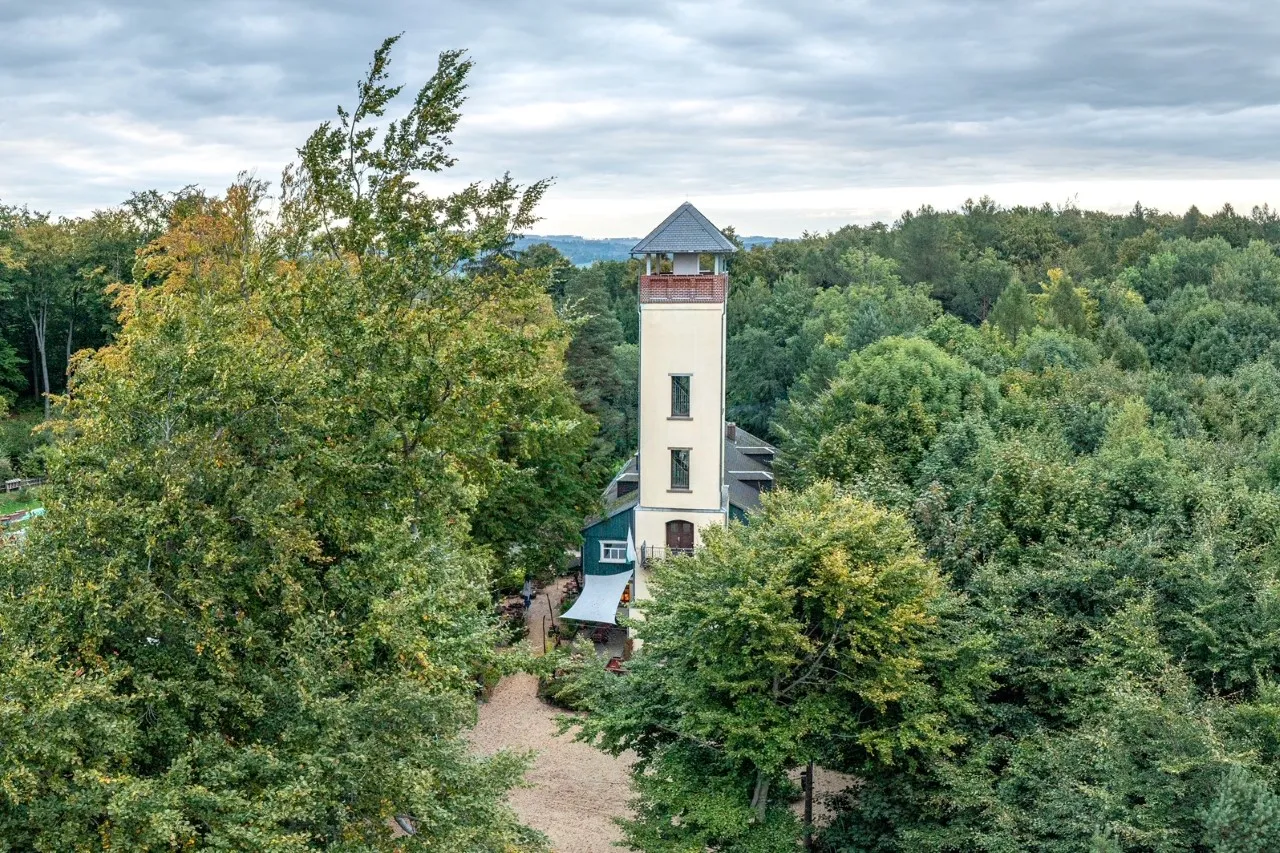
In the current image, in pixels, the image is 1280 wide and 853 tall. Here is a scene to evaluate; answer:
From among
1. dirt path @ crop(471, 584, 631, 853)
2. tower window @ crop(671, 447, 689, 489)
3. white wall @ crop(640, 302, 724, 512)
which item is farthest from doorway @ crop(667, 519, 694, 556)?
dirt path @ crop(471, 584, 631, 853)

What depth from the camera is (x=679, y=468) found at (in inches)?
1075

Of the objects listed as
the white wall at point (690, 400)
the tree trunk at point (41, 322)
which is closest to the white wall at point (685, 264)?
the white wall at point (690, 400)

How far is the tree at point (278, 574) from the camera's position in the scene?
28.9ft

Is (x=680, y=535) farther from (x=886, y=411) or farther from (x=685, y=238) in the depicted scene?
(x=685, y=238)

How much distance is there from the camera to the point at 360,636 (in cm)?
1041

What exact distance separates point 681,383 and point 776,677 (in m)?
12.3

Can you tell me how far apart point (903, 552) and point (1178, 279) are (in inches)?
1963

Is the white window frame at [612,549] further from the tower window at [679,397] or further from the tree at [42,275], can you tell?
the tree at [42,275]

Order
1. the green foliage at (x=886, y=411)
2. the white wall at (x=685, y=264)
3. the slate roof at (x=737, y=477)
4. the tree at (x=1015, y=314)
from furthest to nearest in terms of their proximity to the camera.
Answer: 1. the tree at (x=1015, y=314)
2. the slate roof at (x=737, y=477)
3. the white wall at (x=685, y=264)
4. the green foliage at (x=886, y=411)

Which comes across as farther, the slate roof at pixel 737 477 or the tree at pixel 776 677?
the slate roof at pixel 737 477

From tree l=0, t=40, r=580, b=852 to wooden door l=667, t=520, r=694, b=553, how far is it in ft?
47.6

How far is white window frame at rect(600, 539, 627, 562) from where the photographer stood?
3156 cm

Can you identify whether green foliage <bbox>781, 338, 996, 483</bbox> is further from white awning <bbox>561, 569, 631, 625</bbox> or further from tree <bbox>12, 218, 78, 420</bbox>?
tree <bbox>12, 218, 78, 420</bbox>

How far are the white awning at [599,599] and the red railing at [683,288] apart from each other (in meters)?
8.61
